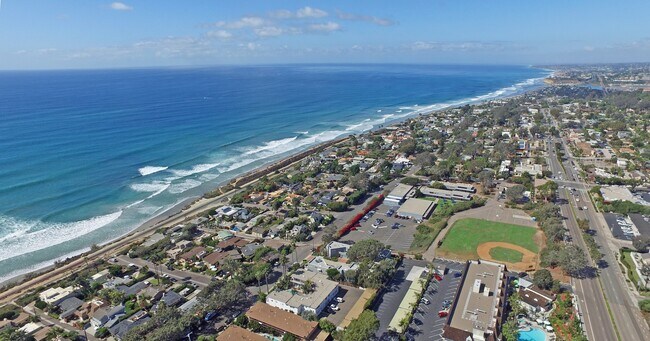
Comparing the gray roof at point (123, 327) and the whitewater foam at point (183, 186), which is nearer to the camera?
the gray roof at point (123, 327)

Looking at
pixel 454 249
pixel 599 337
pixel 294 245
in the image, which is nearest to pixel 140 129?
pixel 294 245

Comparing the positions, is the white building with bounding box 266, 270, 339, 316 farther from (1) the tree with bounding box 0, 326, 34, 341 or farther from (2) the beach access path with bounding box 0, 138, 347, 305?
(2) the beach access path with bounding box 0, 138, 347, 305

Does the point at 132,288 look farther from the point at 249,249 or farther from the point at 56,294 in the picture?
the point at 249,249

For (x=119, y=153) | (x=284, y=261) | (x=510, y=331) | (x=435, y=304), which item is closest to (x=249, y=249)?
(x=284, y=261)

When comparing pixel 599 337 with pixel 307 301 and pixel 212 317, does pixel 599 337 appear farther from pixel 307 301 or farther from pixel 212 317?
pixel 212 317

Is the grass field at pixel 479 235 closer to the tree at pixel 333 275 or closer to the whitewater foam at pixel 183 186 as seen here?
the tree at pixel 333 275

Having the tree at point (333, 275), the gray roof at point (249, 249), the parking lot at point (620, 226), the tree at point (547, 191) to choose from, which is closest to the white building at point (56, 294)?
the gray roof at point (249, 249)
